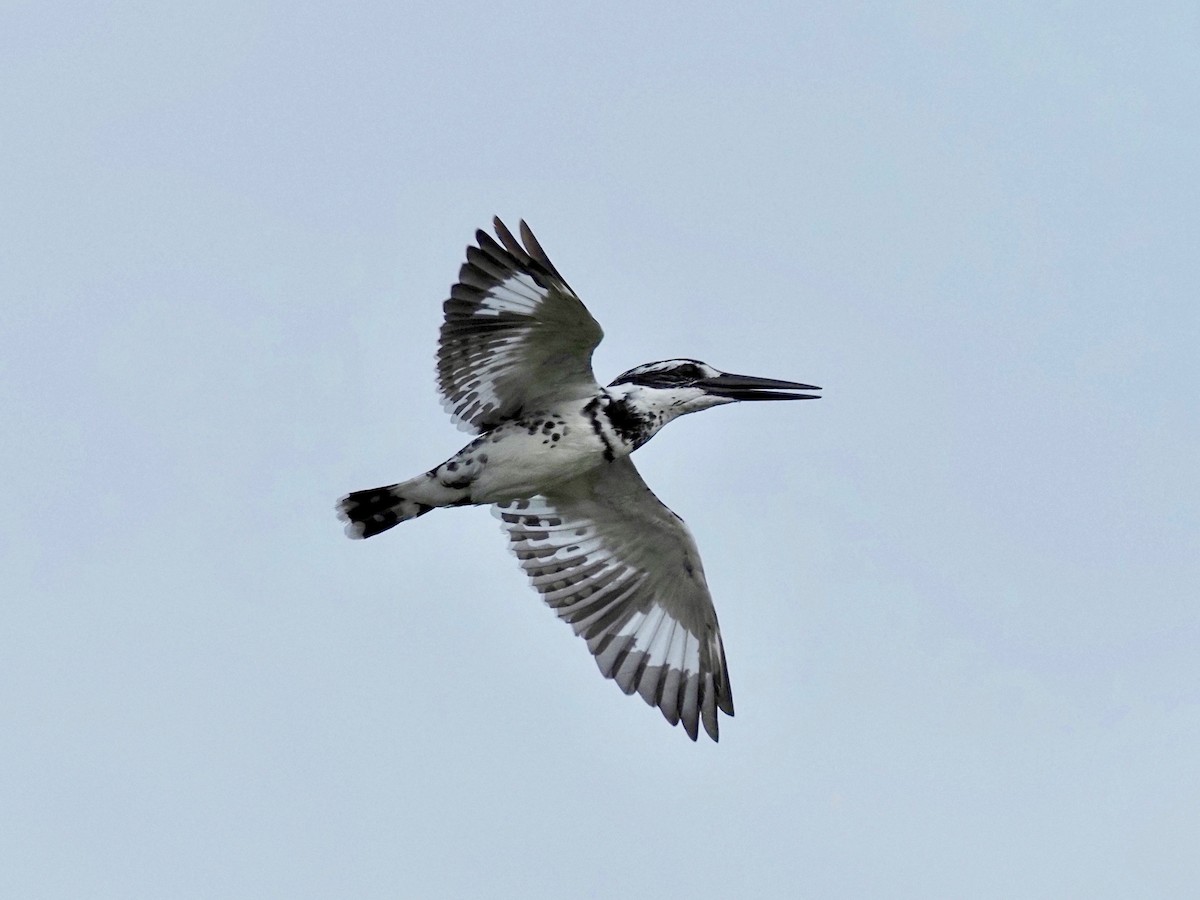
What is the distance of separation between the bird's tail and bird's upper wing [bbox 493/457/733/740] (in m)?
0.90

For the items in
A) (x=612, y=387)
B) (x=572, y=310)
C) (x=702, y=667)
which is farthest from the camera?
(x=702, y=667)

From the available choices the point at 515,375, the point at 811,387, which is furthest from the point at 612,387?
the point at 811,387

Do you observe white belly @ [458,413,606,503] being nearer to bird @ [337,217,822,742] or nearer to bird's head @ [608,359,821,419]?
bird @ [337,217,822,742]

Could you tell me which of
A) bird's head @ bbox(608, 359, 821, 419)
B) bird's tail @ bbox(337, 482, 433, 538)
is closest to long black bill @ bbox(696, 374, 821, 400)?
bird's head @ bbox(608, 359, 821, 419)

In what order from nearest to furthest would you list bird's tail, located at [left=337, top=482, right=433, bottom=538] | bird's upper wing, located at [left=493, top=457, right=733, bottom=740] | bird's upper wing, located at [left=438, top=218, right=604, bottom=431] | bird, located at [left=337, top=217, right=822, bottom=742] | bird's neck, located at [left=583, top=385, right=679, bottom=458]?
1. bird's upper wing, located at [left=438, top=218, right=604, bottom=431]
2. bird, located at [left=337, top=217, right=822, bottom=742]
3. bird's neck, located at [left=583, top=385, right=679, bottom=458]
4. bird's tail, located at [left=337, top=482, right=433, bottom=538]
5. bird's upper wing, located at [left=493, top=457, right=733, bottom=740]

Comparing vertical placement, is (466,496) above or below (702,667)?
above

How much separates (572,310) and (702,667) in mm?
2782

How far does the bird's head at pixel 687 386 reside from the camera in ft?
37.6

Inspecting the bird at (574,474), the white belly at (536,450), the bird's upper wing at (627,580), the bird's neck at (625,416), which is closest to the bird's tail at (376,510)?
the bird at (574,474)

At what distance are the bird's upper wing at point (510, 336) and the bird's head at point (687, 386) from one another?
12.5 inches

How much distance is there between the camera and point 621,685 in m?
12.2

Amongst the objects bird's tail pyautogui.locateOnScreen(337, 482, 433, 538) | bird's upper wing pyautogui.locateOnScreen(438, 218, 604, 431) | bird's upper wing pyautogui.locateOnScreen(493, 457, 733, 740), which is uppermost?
bird's upper wing pyautogui.locateOnScreen(438, 218, 604, 431)

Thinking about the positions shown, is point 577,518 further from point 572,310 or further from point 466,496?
point 572,310

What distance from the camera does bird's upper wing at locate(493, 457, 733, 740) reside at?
12.2m
